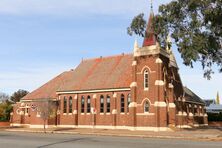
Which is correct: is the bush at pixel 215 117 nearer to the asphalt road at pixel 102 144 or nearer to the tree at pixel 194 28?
the tree at pixel 194 28

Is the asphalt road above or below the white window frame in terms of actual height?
below

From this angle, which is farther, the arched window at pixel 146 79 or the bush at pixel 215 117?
the bush at pixel 215 117

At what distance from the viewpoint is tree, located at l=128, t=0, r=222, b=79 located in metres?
31.9

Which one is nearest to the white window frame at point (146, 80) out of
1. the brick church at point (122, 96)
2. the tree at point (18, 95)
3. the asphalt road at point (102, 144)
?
the brick church at point (122, 96)

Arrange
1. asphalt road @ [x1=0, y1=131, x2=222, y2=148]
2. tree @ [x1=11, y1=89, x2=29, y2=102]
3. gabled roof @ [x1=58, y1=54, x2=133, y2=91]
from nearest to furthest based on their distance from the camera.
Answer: asphalt road @ [x1=0, y1=131, x2=222, y2=148]
gabled roof @ [x1=58, y1=54, x2=133, y2=91]
tree @ [x1=11, y1=89, x2=29, y2=102]

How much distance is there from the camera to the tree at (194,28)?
3188 cm

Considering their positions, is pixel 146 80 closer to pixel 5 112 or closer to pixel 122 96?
pixel 122 96

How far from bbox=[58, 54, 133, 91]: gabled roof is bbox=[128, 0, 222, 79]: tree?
1407 centimetres

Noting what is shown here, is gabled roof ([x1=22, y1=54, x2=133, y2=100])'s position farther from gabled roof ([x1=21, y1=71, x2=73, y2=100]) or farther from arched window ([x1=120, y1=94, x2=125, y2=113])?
arched window ([x1=120, y1=94, x2=125, y2=113])

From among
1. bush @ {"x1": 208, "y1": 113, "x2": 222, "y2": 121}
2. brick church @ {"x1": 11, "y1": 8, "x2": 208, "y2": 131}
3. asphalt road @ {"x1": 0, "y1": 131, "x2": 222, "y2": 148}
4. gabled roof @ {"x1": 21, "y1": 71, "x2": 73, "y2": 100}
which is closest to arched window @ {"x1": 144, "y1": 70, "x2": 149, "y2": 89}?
brick church @ {"x1": 11, "y1": 8, "x2": 208, "y2": 131}

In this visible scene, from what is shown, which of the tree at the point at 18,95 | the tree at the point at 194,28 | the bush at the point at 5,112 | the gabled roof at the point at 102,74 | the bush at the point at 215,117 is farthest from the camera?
the tree at the point at 18,95

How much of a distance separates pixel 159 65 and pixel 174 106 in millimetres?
6089

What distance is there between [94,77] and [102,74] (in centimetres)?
151

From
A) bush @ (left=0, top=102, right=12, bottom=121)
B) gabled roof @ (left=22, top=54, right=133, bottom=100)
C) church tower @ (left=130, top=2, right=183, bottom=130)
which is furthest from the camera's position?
bush @ (left=0, top=102, right=12, bottom=121)
